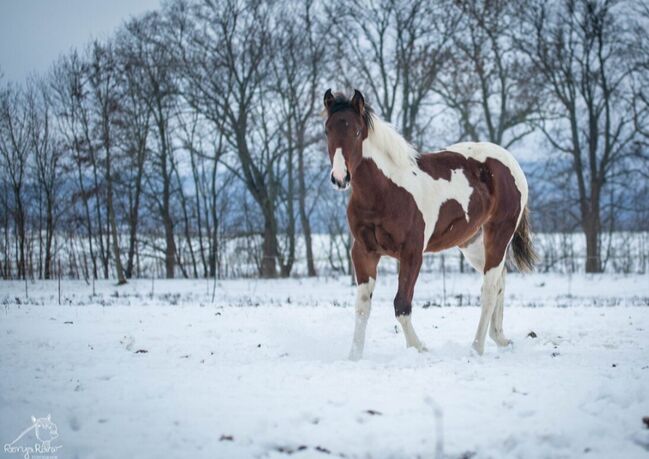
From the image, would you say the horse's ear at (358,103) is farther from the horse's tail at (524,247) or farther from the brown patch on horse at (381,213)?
the horse's tail at (524,247)

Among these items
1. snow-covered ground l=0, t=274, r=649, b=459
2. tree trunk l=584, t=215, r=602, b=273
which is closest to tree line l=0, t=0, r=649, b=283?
tree trunk l=584, t=215, r=602, b=273

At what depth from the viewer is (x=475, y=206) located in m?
5.42

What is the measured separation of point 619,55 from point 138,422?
77.2 ft

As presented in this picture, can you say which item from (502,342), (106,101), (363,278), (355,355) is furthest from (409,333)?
(106,101)

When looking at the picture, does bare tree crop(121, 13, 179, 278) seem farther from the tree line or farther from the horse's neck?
the horse's neck

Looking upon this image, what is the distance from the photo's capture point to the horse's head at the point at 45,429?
9.29 feet

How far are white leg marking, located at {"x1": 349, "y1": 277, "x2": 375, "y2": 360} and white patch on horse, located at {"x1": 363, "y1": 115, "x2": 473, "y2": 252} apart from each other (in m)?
0.71

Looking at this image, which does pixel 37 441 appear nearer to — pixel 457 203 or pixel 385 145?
pixel 385 145

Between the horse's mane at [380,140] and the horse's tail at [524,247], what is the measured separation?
2177mm

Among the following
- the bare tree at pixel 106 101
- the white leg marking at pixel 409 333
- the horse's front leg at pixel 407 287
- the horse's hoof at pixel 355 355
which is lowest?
the horse's hoof at pixel 355 355

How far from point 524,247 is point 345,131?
3295 millimetres

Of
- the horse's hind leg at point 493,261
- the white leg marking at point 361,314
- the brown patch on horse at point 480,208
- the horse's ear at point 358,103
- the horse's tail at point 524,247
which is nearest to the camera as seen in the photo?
the horse's ear at point 358,103

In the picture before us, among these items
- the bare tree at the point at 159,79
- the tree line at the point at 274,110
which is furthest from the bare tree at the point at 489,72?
the bare tree at the point at 159,79

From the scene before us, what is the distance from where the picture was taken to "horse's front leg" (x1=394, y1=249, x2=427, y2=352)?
4777 mm
